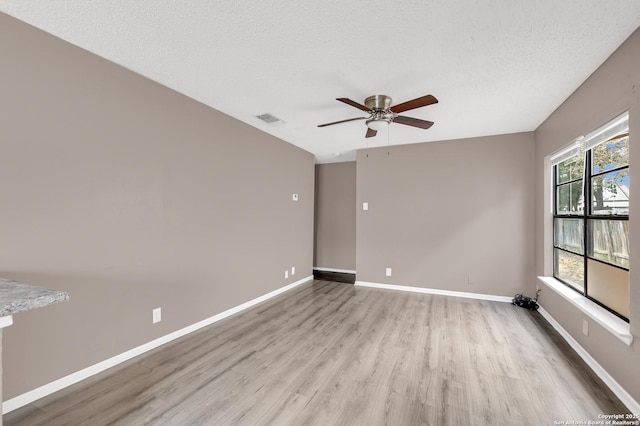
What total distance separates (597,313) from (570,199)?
55.9 inches

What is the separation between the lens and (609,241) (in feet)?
7.80

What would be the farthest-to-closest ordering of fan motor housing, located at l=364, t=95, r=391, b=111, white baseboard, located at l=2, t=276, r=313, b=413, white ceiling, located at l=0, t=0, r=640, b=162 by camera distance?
fan motor housing, located at l=364, t=95, r=391, b=111 → white baseboard, located at l=2, t=276, r=313, b=413 → white ceiling, located at l=0, t=0, r=640, b=162

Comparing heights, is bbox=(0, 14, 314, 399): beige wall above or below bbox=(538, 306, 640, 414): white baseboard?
above

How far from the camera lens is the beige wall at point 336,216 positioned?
617cm

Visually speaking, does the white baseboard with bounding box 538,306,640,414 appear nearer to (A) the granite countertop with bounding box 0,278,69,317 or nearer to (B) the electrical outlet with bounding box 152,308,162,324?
(A) the granite countertop with bounding box 0,278,69,317

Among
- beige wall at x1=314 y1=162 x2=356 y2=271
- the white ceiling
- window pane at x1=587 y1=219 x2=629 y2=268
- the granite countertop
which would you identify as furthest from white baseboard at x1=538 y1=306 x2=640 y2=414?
beige wall at x1=314 y1=162 x2=356 y2=271

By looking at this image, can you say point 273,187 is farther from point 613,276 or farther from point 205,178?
point 613,276

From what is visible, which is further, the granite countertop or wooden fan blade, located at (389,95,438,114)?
wooden fan blade, located at (389,95,438,114)

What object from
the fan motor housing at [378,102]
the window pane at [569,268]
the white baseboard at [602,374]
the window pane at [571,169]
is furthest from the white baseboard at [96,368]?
the window pane at [571,169]

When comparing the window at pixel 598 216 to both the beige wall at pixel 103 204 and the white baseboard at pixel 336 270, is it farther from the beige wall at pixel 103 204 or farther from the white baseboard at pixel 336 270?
the beige wall at pixel 103 204

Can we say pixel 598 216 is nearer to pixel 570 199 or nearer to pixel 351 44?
pixel 570 199

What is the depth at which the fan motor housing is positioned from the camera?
277cm

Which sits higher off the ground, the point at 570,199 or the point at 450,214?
the point at 570,199

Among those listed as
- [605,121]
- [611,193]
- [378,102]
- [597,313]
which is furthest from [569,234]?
[378,102]
